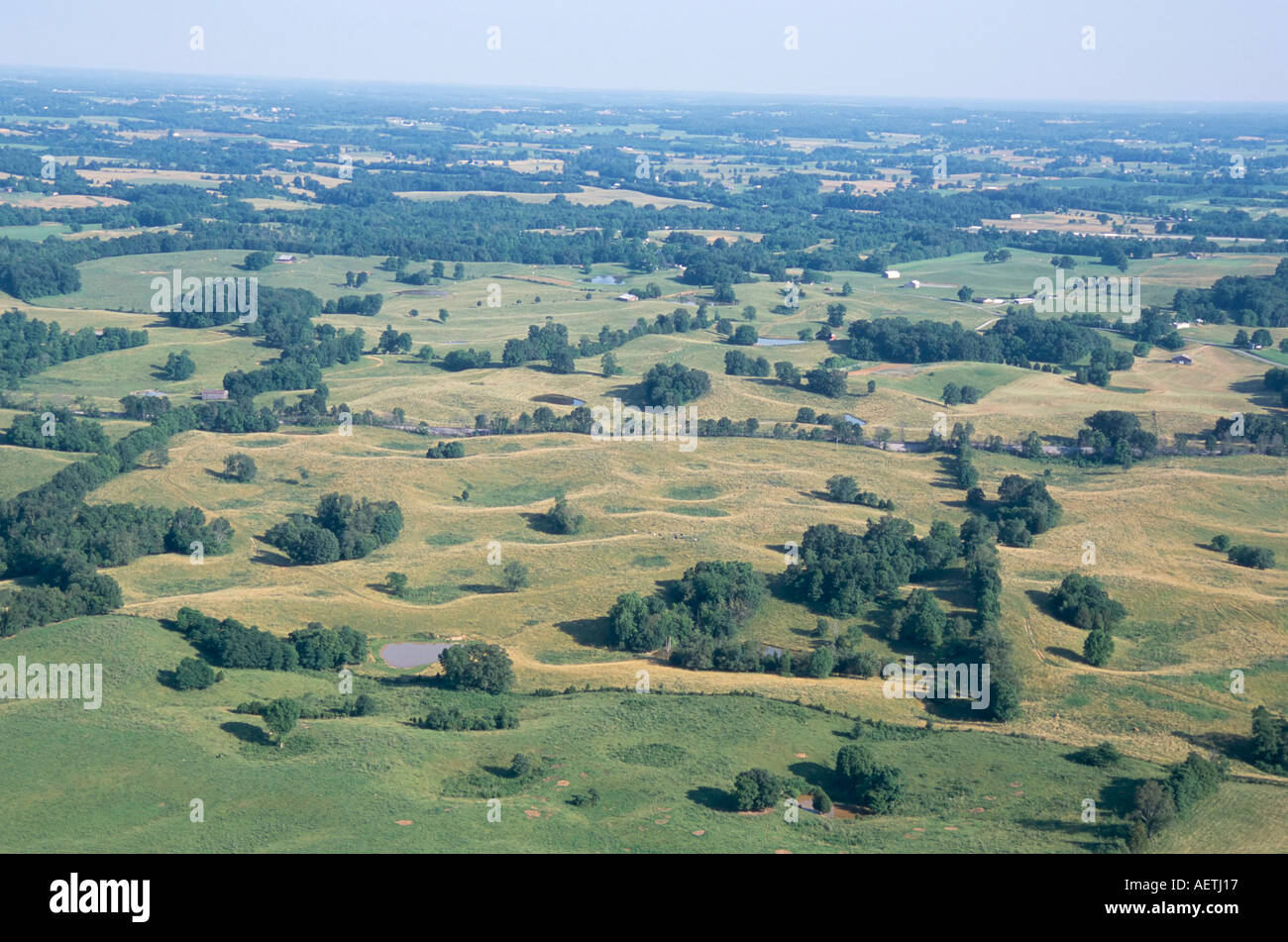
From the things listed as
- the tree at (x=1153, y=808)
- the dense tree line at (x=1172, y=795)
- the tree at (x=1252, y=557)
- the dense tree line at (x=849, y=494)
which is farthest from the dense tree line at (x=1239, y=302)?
the tree at (x=1153, y=808)

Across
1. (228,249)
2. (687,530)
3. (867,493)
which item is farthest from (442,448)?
(228,249)

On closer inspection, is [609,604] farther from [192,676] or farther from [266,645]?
[192,676]

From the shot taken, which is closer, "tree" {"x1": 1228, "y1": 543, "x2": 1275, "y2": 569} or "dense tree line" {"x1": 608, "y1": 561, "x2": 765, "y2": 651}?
"dense tree line" {"x1": 608, "y1": 561, "x2": 765, "y2": 651}

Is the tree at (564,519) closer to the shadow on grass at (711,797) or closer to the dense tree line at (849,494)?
the dense tree line at (849,494)

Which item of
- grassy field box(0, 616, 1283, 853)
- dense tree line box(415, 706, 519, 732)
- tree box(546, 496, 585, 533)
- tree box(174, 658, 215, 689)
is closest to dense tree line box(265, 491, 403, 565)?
tree box(546, 496, 585, 533)

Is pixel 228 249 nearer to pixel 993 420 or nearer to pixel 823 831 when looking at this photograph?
pixel 993 420

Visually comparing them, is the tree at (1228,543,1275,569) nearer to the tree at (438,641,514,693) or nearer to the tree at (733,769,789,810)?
the tree at (733,769,789,810)
